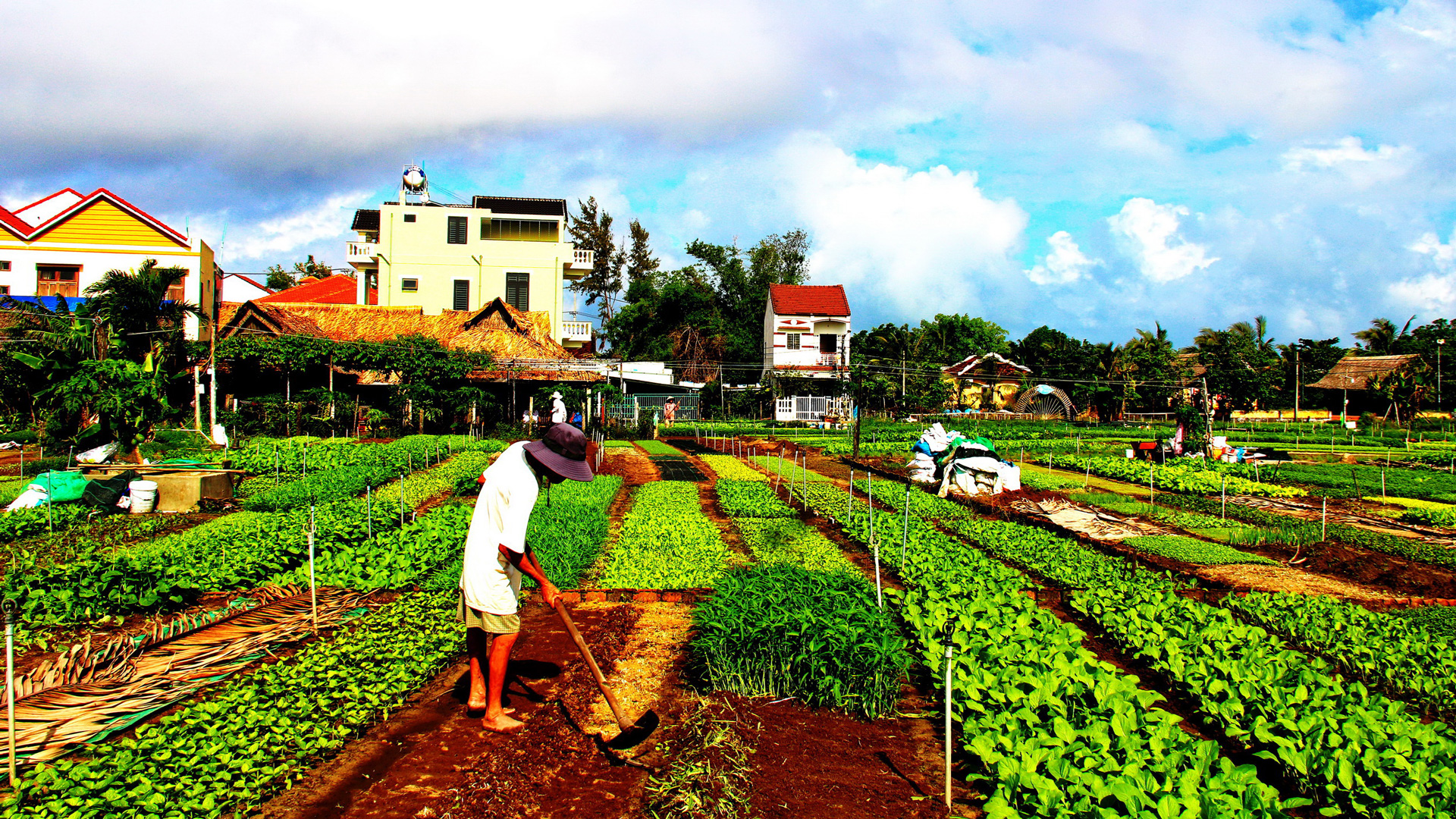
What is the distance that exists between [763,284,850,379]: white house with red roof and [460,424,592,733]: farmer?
45.4m

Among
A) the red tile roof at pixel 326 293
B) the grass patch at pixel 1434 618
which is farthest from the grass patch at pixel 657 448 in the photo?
the red tile roof at pixel 326 293

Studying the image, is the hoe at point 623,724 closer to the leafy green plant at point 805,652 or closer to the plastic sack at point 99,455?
the leafy green plant at point 805,652

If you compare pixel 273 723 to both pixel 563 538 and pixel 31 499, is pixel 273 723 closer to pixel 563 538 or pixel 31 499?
pixel 563 538

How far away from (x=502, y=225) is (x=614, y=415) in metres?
15.6

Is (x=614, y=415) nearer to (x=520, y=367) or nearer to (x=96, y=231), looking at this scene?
(x=520, y=367)

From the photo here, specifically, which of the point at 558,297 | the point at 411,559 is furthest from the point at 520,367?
the point at 411,559

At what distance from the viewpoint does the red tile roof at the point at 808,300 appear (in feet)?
168

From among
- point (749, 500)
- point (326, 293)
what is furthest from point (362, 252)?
point (749, 500)

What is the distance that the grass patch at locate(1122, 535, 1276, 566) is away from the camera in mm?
11391

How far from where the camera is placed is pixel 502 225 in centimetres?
4528

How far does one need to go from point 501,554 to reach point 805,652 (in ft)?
6.82

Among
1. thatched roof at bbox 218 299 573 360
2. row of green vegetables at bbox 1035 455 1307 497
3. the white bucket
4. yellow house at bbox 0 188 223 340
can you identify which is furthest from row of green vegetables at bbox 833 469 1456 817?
yellow house at bbox 0 188 223 340

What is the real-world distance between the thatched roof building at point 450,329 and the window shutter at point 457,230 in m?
8.45

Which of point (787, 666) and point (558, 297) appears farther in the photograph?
point (558, 297)
